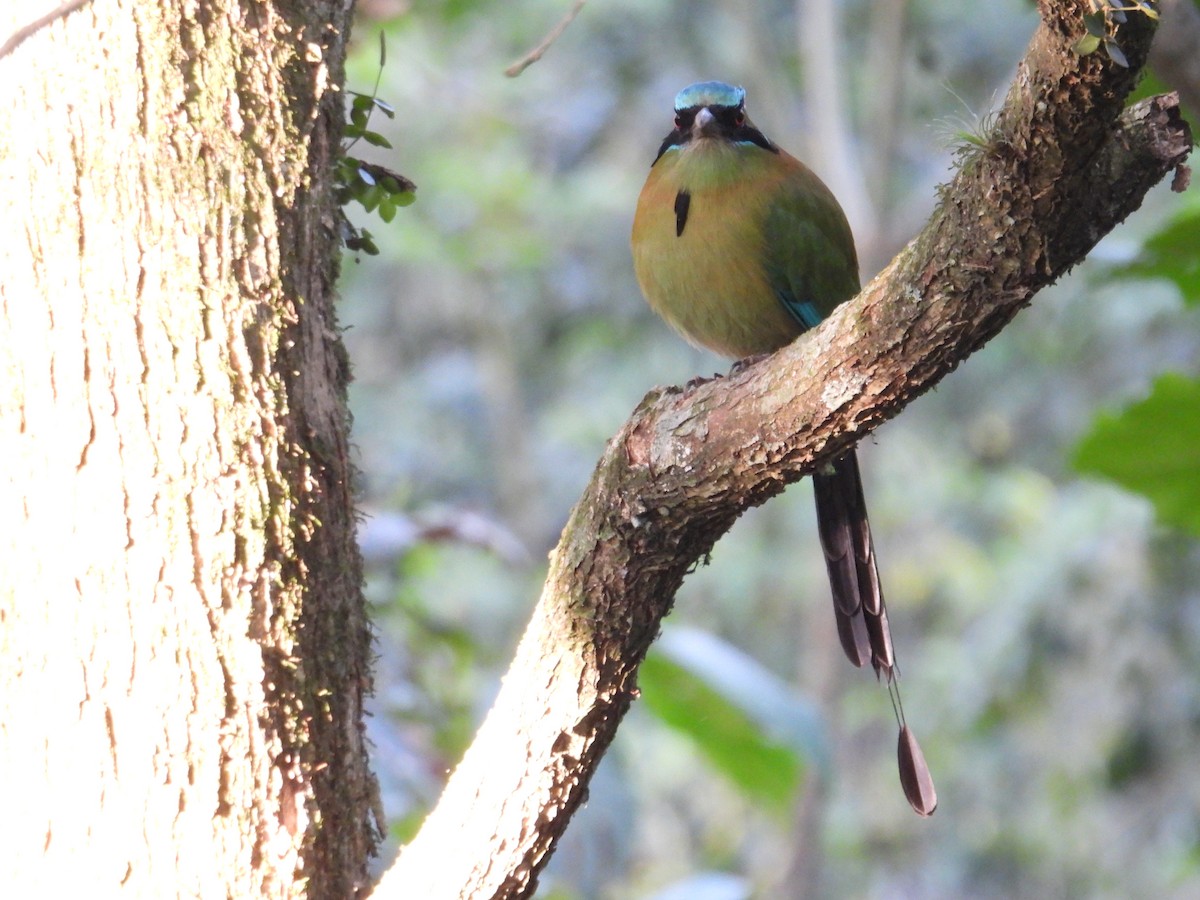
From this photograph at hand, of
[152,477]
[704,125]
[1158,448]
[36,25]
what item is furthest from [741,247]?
[36,25]

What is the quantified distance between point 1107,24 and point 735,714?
2.44 meters

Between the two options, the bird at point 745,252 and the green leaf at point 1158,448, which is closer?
the bird at point 745,252

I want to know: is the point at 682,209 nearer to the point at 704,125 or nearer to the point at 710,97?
the point at 704,125

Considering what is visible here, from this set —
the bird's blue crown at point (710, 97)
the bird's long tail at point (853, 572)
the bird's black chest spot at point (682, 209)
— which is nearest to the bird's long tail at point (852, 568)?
the bird's long tail at point (853, 572)

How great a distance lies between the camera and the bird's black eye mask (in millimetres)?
3020

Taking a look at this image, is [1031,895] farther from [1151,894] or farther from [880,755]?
[880,755]

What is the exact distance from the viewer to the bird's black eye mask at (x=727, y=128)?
9.91ft

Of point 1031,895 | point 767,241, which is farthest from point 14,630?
point 1031,895

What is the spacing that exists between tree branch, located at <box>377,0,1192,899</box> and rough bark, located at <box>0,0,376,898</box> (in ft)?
0.82

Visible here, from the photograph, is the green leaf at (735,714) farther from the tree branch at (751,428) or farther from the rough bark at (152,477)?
the rough bark at (152,477)

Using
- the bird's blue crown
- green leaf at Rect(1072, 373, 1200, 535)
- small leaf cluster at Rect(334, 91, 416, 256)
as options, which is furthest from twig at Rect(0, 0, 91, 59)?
green leaf at Rect(1072, 373, 1200, 535)

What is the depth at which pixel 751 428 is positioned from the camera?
64.6 inches

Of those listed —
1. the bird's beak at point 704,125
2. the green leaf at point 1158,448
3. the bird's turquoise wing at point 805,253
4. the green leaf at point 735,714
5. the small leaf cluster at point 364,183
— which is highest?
the bird's beak at point 704,125

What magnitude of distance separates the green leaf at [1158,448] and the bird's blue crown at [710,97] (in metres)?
1.13
